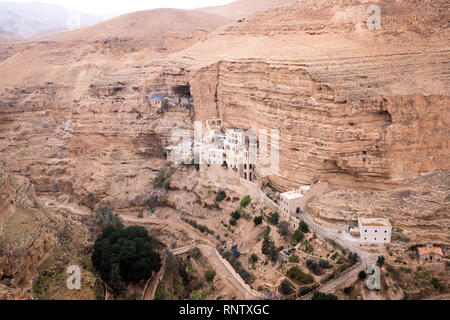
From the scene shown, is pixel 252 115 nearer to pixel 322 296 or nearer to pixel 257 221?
pixel 257 221

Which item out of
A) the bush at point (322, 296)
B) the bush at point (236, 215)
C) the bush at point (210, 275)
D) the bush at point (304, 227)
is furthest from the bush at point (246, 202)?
the bush at point (322, 296)

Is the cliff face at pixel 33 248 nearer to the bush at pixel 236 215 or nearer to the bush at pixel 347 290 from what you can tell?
the bush at pixel 236 215

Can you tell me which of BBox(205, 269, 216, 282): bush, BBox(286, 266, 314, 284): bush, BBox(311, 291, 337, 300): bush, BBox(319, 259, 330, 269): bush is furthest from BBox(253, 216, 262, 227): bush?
BBox(311, 291, 337, 300): bush

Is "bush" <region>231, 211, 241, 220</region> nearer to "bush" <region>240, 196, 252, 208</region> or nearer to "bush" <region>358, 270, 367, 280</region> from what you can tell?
"bush" <region>240, 196, 252, 208</region>

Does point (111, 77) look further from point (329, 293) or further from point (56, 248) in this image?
point (329, 293)

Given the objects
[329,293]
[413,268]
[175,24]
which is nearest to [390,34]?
[413,268]
